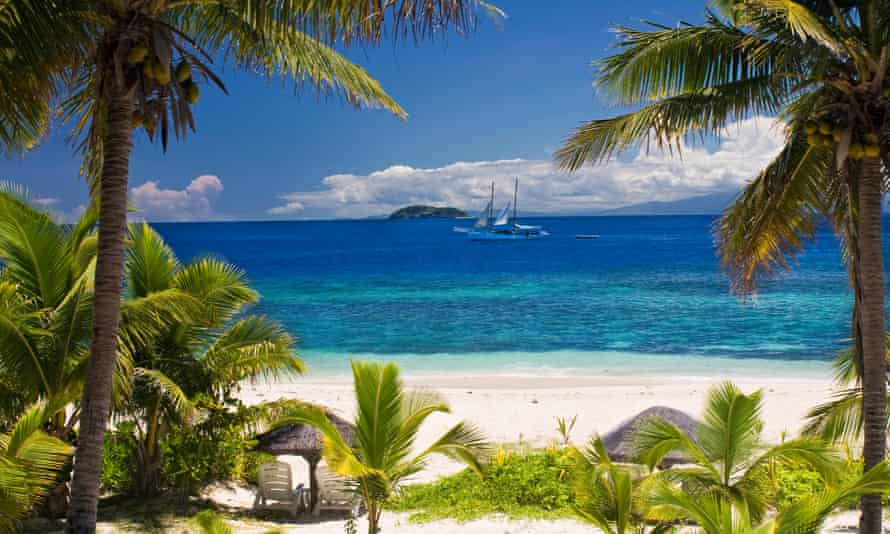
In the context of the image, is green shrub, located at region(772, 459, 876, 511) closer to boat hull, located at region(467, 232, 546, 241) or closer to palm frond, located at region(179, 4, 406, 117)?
palm frond, located at region(179, 4, 406, 117)

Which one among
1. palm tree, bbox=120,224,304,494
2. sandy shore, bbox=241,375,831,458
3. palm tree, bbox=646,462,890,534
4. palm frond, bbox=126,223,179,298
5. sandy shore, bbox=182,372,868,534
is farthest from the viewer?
sandy shore, bbox=241,375,831,458

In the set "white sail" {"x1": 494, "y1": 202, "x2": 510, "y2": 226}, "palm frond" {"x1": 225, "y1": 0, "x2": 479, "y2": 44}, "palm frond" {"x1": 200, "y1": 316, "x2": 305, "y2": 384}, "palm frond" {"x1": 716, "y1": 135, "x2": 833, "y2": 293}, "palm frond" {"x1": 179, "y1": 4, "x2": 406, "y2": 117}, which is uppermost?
"white sail" {"x1": 494, "y1": 202, "x2": 510, "y2": 226}

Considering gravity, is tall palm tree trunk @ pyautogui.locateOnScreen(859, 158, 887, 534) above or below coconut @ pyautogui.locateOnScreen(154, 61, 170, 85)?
below

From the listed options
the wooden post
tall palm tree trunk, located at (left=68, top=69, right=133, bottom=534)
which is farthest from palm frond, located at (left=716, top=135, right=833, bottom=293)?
the wooden post

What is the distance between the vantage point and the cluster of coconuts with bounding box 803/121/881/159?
215 inches

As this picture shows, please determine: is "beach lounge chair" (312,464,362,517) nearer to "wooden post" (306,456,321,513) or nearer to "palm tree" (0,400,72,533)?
"wooden post" (306,456,321,513)

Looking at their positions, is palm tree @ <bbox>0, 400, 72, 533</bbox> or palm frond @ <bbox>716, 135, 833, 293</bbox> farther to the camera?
palm frond @ <bbox>716, 135, 833, 293</bbox>

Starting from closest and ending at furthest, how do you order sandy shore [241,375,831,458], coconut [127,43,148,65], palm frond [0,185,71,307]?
coconut [127,43,148,65] → palm frond [0,185,71,307] → sandy shore [241,375,831,458]

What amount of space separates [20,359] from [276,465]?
339cm

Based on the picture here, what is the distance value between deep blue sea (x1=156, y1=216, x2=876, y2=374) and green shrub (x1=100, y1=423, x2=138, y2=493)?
7.79 feet

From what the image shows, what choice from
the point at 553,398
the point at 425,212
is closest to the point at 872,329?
the point at 553,398

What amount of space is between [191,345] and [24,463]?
150 inches

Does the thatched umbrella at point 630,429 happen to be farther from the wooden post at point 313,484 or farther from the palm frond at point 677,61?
the palm frond at point 677,61

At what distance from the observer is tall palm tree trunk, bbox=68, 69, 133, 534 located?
15.4 ft
